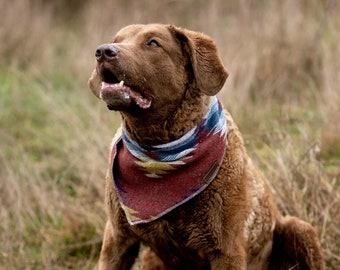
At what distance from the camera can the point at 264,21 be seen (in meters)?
9.27

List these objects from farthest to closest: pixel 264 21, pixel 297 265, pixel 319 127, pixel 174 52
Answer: pixel 264 21, pixel 319 127, pixel 297 265, pixel 174 52

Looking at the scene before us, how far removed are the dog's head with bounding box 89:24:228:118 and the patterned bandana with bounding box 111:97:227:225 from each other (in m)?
0.21

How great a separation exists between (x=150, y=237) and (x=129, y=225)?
0.42 feet

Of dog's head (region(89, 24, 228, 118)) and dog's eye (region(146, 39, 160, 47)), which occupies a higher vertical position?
dog's eye (region(146, 39, 160, 47))

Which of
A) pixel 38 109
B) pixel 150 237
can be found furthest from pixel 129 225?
pixel 38 109

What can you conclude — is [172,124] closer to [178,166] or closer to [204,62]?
[178,166]

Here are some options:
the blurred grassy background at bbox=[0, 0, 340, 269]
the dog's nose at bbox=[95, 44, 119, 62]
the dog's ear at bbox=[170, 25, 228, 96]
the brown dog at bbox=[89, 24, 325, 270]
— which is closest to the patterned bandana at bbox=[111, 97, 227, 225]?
the brown dog at bbox=[89, 24, 325, 270]

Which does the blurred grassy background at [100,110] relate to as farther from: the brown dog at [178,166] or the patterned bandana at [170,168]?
the patterned bandana at [170,168]

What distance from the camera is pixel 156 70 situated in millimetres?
4148

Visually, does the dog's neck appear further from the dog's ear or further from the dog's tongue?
the dog's tongue

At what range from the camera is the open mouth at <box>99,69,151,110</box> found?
3949 mm

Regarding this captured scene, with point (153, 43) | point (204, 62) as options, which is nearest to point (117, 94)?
point (153, 43)

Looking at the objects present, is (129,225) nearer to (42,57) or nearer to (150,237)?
(150,237)

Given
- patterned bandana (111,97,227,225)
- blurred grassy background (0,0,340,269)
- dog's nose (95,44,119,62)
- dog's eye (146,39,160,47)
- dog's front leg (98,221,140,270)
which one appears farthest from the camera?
blurred grassy background (0,0,340,269)
